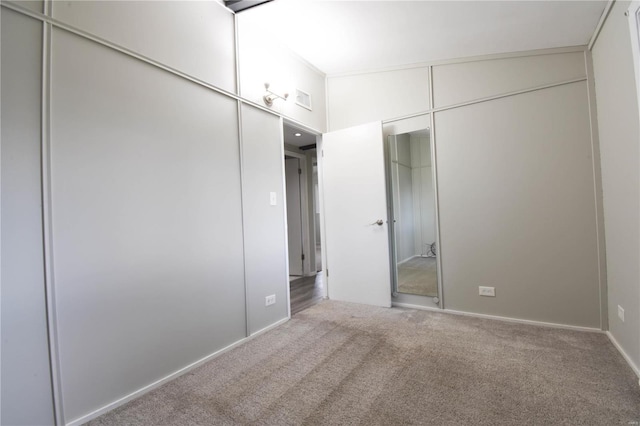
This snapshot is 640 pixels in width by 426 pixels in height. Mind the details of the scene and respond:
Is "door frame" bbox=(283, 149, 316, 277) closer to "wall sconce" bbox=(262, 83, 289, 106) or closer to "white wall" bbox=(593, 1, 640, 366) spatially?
"wall sconce" bbox=(262, 83, 289, 106)

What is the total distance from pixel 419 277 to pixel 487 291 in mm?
691

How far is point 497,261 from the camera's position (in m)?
2.87

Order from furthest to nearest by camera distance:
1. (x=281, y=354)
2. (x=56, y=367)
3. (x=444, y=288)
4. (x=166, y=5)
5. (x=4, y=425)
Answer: (x=444, y=288) → (x=281, y=354) → (x=166, y=5) → (x=56, y=367) → (x=4, y=425)

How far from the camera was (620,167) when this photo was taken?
A: 204cm

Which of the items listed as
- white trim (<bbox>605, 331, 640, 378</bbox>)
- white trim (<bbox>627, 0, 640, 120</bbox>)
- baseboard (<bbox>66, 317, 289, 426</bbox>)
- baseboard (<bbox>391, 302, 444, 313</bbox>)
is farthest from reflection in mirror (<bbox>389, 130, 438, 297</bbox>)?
baseboard (<bbox>66, 317, 289, 426</bbox>)

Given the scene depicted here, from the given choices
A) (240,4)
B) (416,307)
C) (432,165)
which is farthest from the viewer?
(416,307)

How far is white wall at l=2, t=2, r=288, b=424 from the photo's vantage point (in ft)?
4.67

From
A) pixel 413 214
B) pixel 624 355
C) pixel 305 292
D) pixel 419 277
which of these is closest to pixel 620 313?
pixel 624 355

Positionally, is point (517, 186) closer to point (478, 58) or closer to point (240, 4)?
point (478, 58)

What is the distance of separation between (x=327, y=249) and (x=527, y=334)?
2210mm

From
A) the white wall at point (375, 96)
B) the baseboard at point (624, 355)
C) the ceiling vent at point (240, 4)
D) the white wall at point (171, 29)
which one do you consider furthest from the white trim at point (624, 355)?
the ceiling vent at point (240, 4)

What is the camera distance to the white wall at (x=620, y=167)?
182 centimetres

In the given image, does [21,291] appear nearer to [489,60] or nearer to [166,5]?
[166,5]


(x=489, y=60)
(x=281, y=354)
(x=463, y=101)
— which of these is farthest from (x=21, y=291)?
(x=489, y=60)
